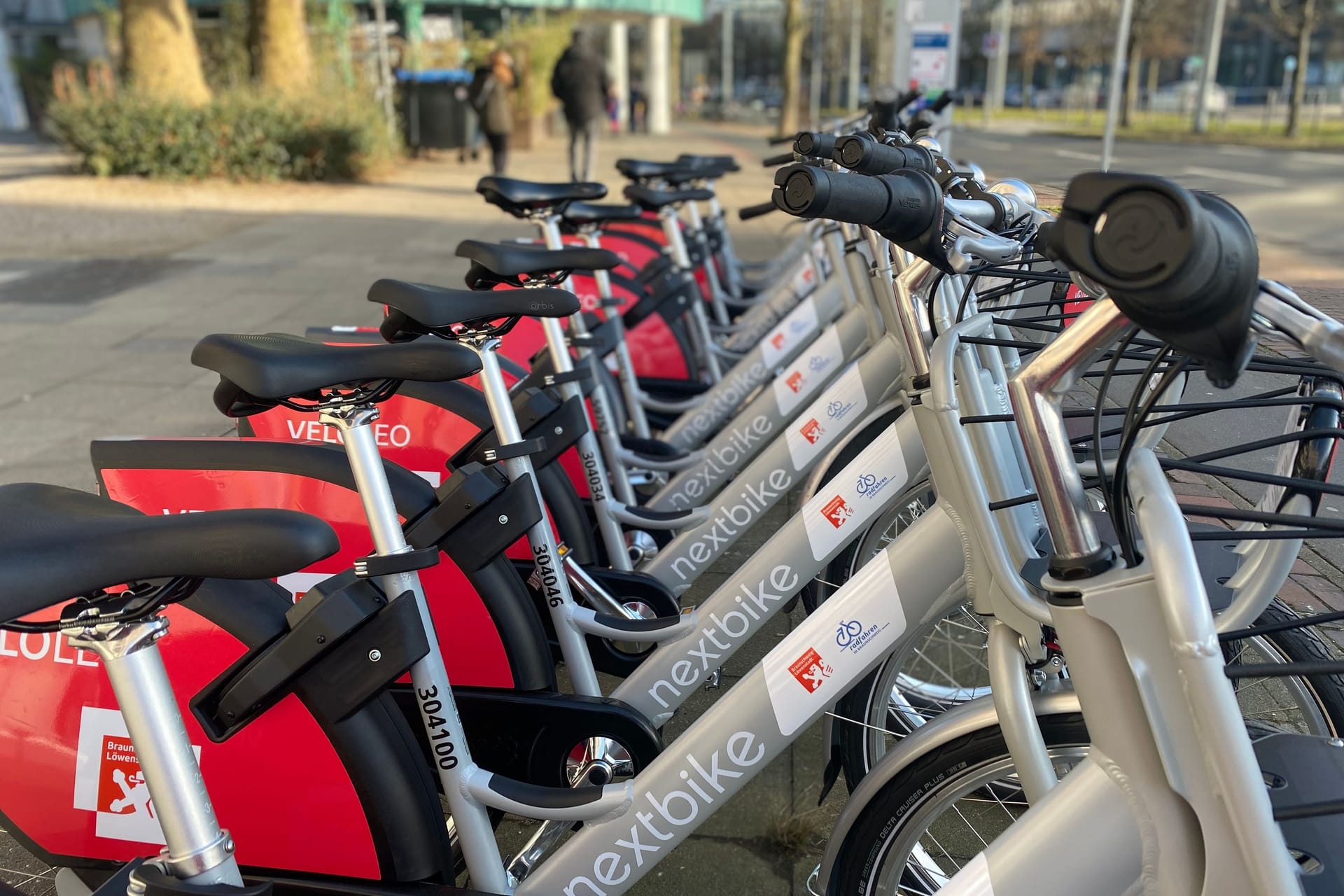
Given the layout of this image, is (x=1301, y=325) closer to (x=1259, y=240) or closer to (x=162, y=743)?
(x=1259, y=240)

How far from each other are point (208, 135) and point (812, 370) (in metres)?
11.5

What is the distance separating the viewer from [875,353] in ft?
8.73

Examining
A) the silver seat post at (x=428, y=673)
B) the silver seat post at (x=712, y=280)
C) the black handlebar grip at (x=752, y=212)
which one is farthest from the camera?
the silver seat post at (x=712, y=280)

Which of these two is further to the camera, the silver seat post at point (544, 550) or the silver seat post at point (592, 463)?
the silver seat post at point (592, 463)

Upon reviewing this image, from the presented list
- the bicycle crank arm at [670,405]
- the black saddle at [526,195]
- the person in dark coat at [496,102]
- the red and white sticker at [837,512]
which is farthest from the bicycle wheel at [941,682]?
the person in dark coat at [496,102]

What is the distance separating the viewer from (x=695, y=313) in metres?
4.53

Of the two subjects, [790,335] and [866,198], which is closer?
[866,198]

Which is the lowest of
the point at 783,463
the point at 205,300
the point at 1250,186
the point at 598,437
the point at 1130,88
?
the point at 205,300

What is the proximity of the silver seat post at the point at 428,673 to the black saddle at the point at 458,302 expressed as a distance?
32cm

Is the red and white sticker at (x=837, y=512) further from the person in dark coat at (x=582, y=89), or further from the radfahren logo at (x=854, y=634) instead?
the person in dark coat at (x=582, y=89)

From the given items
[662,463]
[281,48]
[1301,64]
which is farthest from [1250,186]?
[1301,64]

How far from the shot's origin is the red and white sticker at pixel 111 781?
5.73ft

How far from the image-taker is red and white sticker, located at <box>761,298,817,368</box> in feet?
12.8

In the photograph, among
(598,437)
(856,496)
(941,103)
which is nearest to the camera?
(856,496)
